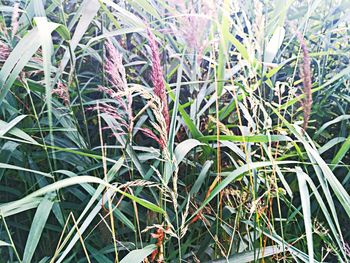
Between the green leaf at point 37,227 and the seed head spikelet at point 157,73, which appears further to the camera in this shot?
the green leaf at point 37,227

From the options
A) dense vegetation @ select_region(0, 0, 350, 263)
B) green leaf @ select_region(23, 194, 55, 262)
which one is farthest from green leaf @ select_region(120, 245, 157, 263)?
green leaf @ select_region(23, 194, 55, 262)

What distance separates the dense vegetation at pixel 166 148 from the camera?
71 centimetres

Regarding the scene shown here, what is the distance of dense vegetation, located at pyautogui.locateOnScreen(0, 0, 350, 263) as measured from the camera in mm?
708

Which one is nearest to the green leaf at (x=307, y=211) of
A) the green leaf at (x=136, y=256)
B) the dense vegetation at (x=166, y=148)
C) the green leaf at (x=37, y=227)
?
Result: the dense vegetation at (x=166, y=148)

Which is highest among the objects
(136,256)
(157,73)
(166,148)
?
(157,73)

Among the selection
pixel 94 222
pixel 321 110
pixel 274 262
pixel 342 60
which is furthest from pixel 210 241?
pixel 342 60

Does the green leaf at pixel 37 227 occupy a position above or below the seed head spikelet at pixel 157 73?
below

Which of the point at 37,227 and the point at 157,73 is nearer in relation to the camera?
Answer: the point at 157,73

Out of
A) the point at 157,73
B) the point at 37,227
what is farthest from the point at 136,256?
the point at 157,73

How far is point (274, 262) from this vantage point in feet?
2.93

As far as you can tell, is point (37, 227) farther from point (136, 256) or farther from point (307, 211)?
point (307, 211)

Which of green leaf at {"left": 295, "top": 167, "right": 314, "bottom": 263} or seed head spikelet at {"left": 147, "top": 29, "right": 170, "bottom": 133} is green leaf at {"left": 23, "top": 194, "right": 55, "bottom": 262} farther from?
green leaf at {"left": 295, "top": 167, "right": 314, "bottom": 263}

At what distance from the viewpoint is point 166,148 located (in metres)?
0.64

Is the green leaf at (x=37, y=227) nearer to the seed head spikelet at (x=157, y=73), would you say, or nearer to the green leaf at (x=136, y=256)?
the green leaf at (x=136, y=256)
